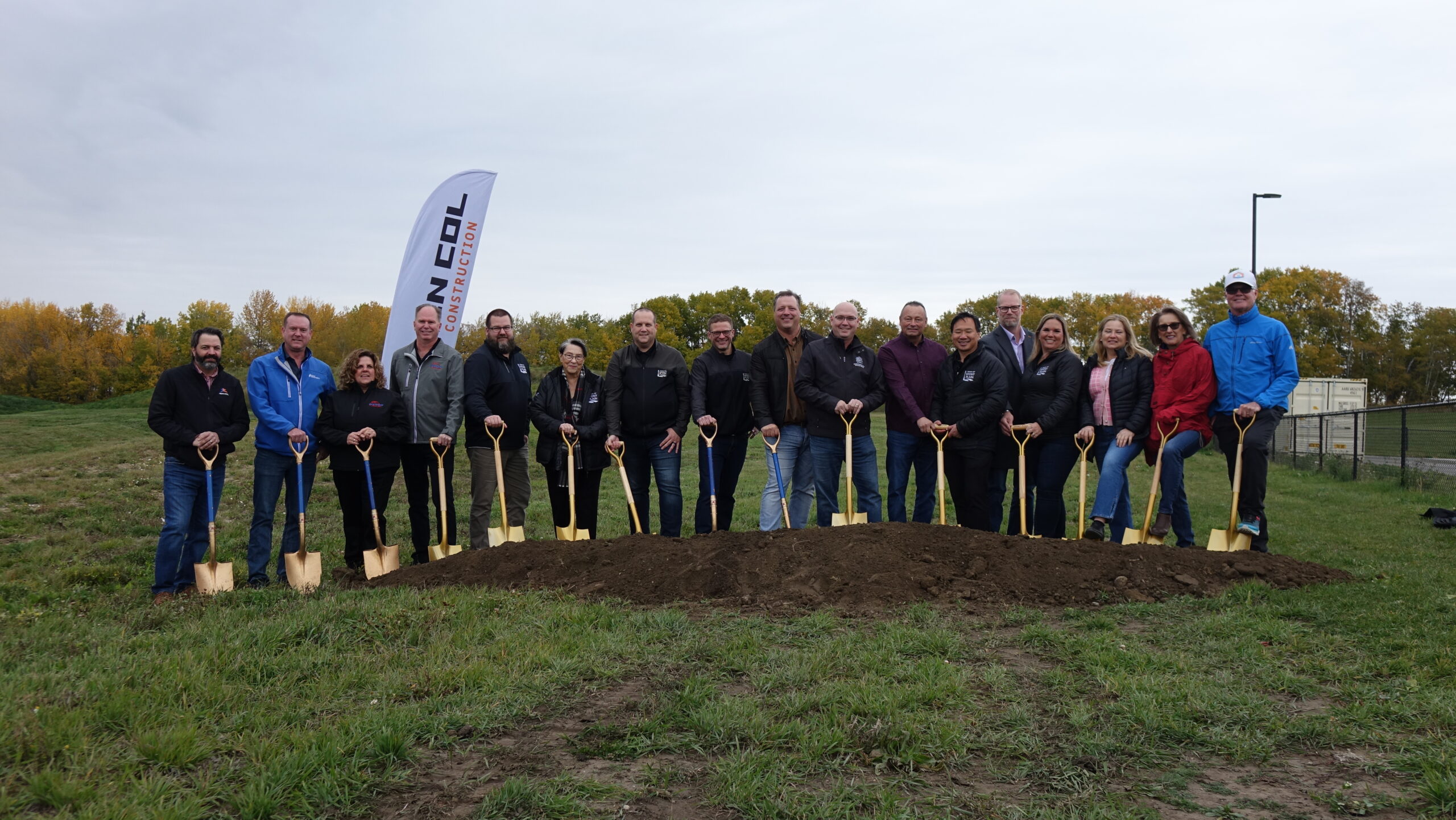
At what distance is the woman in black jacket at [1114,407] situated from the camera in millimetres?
7340

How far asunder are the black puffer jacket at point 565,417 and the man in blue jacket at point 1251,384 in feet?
17.2

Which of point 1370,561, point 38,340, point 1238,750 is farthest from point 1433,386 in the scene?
point 38,340

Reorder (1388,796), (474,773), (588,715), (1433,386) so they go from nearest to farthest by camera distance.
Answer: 1. (1388,796)
2. (474,773)
3. (588,715)
4. (1433,386)

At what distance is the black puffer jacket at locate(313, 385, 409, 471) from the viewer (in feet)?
23.8

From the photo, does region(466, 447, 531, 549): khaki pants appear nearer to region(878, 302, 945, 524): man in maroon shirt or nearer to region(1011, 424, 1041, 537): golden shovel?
region(878, 302, 945, 524): man in maroon shirt

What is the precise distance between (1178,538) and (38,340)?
7048 cm

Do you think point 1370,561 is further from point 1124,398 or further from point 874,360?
point 874,360

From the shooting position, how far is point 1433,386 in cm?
5484

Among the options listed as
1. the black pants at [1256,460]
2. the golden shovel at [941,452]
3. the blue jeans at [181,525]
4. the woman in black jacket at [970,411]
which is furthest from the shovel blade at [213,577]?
the black pants at [1256,460]

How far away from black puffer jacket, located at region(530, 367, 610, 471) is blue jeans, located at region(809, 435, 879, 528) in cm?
193

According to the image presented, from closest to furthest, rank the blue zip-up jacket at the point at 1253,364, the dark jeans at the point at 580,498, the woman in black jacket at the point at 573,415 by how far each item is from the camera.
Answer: the blue zip-up jacket at the point at 1253,364
the woman in black jacket at the point at 573,415
the dark jeans at the point at 580,498

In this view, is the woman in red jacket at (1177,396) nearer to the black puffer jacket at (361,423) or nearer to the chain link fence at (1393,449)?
the black puffer jacket at (361,423)

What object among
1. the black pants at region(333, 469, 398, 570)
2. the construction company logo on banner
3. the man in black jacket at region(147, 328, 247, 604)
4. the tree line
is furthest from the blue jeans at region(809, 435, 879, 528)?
the tree line

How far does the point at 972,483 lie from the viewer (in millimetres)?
7605
